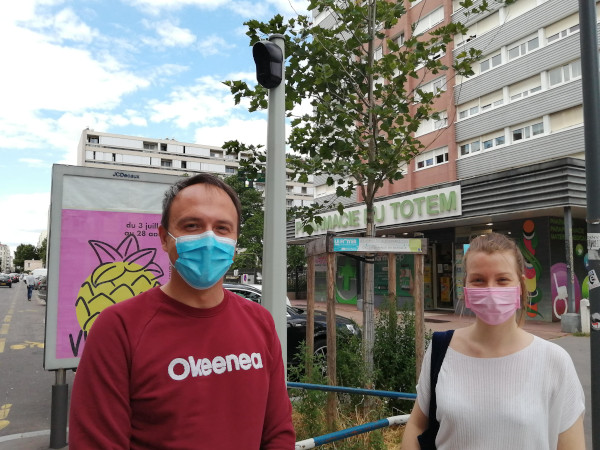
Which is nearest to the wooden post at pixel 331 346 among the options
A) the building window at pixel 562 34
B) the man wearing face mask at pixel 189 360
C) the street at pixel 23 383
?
the man wearing face mask at pixel 189 360

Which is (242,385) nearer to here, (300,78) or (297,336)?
(300,78)

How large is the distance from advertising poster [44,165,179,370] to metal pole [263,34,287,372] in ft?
8.08

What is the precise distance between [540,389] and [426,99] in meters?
4.63

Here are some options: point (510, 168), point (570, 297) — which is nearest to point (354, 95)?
point (570, 297)

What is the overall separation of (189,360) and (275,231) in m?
1.86

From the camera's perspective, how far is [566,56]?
20891 millimetres

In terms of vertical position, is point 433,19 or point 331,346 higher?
point 433,19

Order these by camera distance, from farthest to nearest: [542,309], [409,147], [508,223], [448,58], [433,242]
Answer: [448,58], [433,242], [508,223], [542,309], [409,147]

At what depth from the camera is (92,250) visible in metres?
5.24

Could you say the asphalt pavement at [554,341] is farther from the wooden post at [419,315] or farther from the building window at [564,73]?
the building window at [564,73]

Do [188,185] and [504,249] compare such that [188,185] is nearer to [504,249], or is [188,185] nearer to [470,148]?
[504,249]

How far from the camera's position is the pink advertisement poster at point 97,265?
515 cm

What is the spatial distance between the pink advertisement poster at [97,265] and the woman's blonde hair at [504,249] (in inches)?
161

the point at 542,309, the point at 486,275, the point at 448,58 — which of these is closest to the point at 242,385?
the point at 486,275
